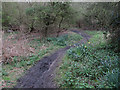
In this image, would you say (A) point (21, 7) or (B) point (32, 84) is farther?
(A) point (21, 7)

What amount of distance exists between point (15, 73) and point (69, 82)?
3.57 metres

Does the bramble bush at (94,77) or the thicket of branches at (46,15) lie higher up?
the thicket of branches at (46,15)

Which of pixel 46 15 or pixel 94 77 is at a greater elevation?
pixel 46 15

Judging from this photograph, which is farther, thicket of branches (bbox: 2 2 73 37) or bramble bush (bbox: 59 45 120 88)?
thicket of branches (bbox: 2 2 73 37)

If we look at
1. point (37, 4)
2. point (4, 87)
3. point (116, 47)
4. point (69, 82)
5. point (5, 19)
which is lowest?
point (4, 87)

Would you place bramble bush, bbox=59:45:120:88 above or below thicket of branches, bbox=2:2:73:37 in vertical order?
below

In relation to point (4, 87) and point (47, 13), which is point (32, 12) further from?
point (4, 87)

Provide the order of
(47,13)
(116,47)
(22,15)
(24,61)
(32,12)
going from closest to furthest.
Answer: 1. (116,47)
2. (24,61)
3. (47,13)
4. (32,12)
5. (22,15)

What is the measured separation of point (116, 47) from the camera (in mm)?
5902

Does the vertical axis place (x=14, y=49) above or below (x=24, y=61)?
above

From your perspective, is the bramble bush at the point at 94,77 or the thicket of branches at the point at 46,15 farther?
the thicket of branches at the point at 46,15

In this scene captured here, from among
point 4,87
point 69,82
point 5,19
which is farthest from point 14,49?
point 5,19

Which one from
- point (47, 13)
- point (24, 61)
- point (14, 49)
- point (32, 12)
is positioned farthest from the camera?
point (32, 12)

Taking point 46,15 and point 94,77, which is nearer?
point 94,77
